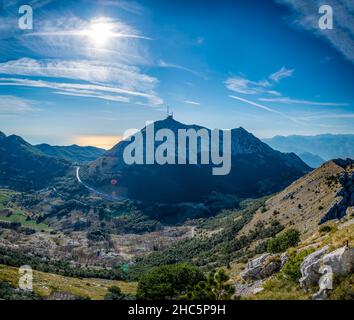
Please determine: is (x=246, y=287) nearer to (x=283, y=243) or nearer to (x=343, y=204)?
(x=283, y=243)

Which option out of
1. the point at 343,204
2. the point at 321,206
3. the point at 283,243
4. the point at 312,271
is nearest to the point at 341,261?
the point at 312,271

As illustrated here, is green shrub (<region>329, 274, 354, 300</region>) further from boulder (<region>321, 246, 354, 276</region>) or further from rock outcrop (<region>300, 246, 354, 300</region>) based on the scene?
boulder (<region>321, 246, 354, 276</region>)

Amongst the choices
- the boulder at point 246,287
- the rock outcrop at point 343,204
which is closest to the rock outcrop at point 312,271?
the boulder at point 246,287

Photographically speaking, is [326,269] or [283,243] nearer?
[326,269]

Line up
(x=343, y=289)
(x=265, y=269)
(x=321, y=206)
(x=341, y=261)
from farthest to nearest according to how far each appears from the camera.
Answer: (x=321, y=206) < (x=265, y=269) < (x=341, y=261) < (x=343, y=289)

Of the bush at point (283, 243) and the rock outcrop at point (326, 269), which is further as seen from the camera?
the bush at point (283, 243)

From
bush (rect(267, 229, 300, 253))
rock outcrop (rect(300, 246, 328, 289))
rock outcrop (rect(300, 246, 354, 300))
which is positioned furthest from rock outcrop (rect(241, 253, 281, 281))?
bush (rect(267, 229, 300, 253))

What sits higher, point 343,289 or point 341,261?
point 341,261

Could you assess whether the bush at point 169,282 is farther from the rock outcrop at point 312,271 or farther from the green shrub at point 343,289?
the green shrub at point 343,289
